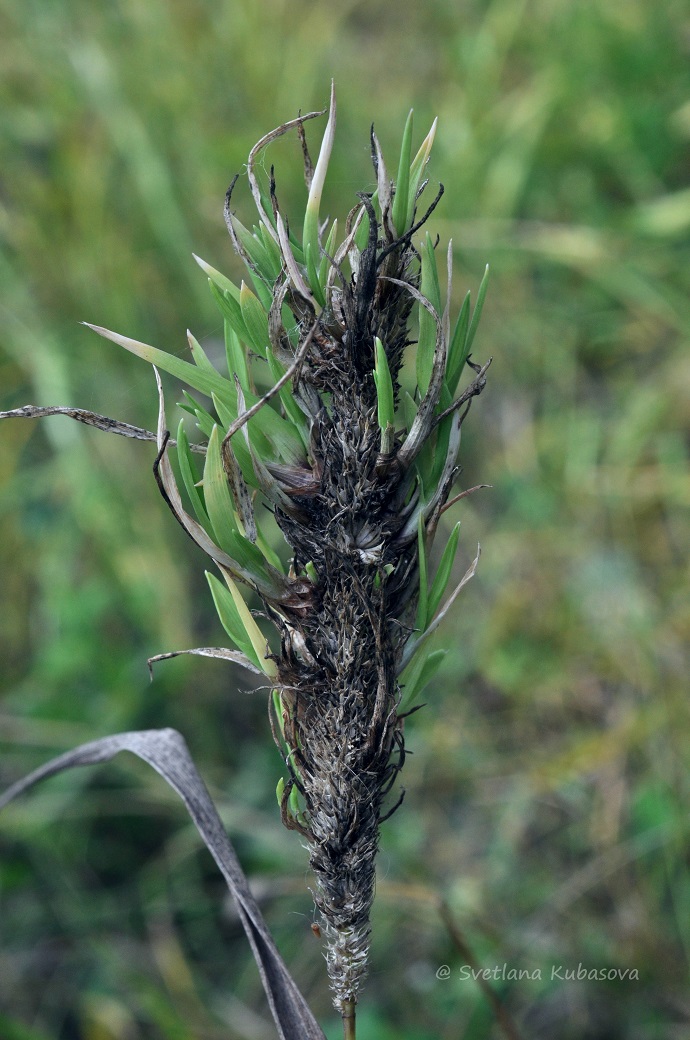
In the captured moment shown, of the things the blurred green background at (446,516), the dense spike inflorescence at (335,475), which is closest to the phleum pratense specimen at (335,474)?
the dense spike inflorescence at (335,475)

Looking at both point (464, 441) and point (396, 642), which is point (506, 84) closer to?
point (464, 441)

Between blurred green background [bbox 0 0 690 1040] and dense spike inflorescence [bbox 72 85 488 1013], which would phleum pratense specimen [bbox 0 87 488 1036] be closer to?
dense spike inflorescence [bbox 72 85 488 1013]

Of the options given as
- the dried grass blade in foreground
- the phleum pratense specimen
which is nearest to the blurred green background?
the dried grass blade in foreground

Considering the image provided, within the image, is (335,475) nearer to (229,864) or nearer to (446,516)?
(229,864)

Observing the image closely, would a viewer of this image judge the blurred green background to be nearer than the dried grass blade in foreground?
No

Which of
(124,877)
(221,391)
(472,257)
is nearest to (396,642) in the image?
(221,391)

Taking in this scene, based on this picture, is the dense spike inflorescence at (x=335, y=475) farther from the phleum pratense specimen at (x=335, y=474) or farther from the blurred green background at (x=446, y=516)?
the blurred green background at (x=446, y=516)
